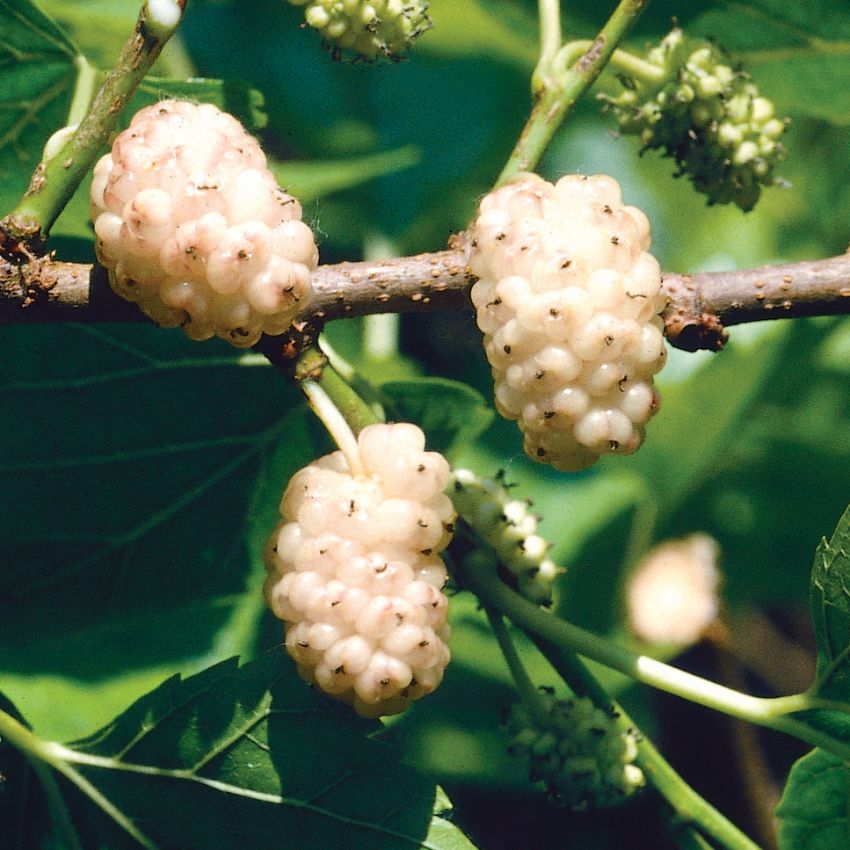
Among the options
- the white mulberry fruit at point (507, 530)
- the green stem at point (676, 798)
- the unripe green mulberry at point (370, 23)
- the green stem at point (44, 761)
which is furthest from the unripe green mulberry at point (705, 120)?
the green stem at point (44, 761)

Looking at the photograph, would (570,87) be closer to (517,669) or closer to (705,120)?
(705,120)

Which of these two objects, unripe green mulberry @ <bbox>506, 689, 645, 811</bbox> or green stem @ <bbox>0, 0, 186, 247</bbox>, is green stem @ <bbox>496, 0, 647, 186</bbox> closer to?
green stem @ <bbox>0, 0, 186, 247</bbox>

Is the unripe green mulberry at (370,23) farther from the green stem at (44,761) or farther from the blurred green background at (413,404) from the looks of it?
the green stem at (44,761)

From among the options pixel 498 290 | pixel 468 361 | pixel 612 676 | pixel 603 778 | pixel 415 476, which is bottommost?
pixel 612 676

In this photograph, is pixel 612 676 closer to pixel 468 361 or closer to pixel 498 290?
pixel 468 361

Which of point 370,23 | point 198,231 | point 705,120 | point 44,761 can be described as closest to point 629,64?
point 705,120

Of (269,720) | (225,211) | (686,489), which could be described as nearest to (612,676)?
(686,489)
